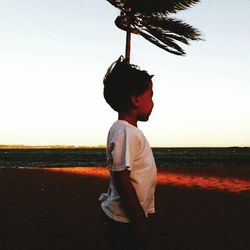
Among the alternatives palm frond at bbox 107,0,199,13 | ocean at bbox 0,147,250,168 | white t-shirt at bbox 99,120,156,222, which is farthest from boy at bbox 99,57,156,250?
ocean at bbox 0,147,250,168

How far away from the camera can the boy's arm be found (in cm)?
199

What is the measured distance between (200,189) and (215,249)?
22.8ft

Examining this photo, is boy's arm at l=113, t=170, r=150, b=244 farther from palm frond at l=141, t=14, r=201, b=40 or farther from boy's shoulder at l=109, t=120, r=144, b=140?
palm frond at l=141, t=14, r=201, b=40

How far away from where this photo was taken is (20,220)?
24.3ft

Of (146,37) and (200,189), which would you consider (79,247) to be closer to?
(200,189)

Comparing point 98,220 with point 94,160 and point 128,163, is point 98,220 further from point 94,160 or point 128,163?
point 94,160

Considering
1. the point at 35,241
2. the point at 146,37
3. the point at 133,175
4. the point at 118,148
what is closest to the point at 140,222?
the point at 133,175

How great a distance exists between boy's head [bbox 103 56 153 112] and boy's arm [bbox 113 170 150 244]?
1.31ft

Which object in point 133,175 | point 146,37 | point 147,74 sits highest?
point 146,37

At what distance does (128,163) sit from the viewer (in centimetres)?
204

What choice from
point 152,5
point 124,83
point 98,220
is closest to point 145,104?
point 124,83

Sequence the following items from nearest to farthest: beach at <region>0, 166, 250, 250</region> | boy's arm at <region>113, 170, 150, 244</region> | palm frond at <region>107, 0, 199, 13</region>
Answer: boy's arm at <region>113, 170, 150, 244</region> < beach at <region>0, 166, 250, 250</region> < palm frond at <region>107, 0, 199, 13</region>

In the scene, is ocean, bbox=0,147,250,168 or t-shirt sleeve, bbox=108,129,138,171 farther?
ocean, bbox=0,147,250,168

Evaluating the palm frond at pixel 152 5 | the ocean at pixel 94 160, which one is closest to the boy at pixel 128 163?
the palm frond at pixel 152 5
